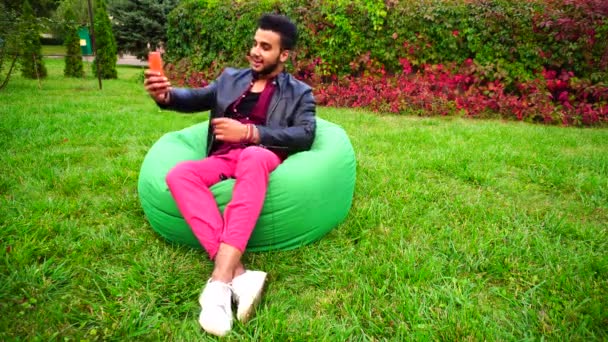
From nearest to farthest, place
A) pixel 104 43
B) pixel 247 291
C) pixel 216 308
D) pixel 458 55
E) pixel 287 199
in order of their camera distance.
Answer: pixel 216 308, pixel 247 291, pixel 287 199, pixel 458 55, pixel 104 43

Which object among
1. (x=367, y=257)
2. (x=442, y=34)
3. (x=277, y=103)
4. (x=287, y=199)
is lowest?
(x=367, y=257)

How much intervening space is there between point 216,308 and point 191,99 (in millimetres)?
1452

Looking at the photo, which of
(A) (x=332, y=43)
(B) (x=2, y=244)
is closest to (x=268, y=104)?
(B) (x=2, y=244)

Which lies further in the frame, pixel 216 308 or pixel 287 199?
pixel 287 199

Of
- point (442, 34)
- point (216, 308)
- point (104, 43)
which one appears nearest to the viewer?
point (216, 308)

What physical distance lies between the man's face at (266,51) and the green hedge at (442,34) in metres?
4.62

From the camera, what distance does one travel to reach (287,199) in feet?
7.25

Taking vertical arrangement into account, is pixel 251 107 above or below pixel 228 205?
above

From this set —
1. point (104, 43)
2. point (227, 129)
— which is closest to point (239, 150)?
point (227, 129)

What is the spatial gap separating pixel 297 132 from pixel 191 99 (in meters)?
0.74

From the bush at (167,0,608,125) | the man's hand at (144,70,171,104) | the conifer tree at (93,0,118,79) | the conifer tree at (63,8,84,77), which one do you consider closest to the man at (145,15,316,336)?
the man's hand at (144,70,171,104)

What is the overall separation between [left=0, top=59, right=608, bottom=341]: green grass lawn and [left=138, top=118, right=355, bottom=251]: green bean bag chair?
99 millimetres

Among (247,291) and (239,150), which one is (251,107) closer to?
(239,150)

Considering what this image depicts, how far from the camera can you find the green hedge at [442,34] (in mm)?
5930
